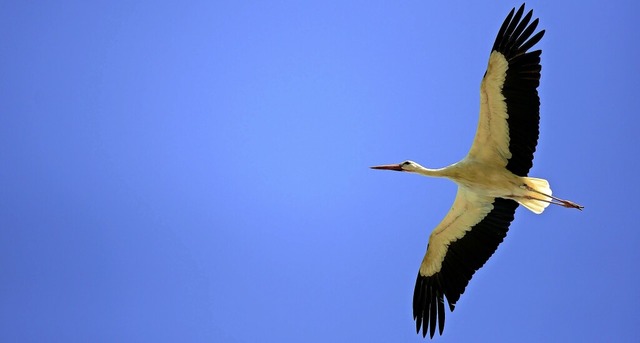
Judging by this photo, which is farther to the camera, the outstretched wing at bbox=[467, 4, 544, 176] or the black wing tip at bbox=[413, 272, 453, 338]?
the black wing tip at bbox=[413, 272, 453, 338]

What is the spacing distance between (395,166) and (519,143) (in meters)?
1.68

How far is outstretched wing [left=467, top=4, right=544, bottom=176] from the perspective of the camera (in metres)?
9.27

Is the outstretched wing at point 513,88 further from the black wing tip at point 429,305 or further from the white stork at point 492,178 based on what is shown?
the black wing tip at point 429,305

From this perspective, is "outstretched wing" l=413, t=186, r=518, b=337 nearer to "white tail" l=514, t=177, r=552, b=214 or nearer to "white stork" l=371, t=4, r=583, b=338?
"white stork" l=371, t=4, r=583, b=338

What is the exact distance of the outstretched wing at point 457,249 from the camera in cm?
1039

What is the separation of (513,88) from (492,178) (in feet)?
3.71

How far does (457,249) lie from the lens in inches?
418

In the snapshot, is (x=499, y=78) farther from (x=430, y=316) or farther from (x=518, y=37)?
(x=430, y=316)

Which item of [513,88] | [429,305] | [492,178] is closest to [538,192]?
[492,178]

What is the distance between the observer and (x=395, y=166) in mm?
10664

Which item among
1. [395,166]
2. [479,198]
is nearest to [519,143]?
[479,198]

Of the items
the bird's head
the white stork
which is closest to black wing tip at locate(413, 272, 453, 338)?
the white stork

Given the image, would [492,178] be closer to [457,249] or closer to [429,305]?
[457,249]

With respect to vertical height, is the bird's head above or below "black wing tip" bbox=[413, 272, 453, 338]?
above
